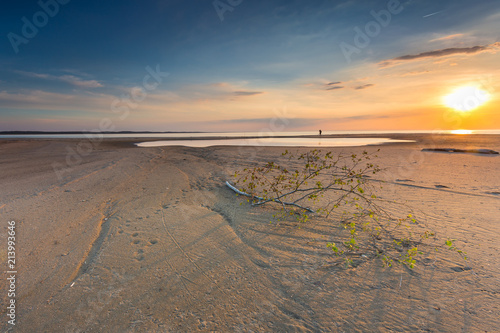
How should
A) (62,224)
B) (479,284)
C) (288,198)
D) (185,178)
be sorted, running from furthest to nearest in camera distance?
(185,178), (288,198), (62,224), (479,284)

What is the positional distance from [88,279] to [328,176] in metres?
9.43

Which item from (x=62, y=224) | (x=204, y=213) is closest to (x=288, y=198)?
(x=204, y=213)

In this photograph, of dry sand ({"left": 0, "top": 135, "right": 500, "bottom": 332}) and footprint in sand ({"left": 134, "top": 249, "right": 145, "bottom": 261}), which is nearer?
dry sand ({"left": 0, "top": 135, "right": 500, "bottom": 332})

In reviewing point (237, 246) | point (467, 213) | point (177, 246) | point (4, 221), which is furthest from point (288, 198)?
point (4, 221)

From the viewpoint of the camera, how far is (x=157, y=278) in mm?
3531

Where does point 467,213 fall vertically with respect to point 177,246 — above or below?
above

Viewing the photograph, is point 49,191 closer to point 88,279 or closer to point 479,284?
point 88,279

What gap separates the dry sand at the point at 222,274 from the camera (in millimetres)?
2795

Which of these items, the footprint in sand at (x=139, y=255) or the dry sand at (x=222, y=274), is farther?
the footprint in sand at (x=139, y=255)

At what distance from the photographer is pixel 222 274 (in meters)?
3.64

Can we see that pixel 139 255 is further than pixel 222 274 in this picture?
Yes

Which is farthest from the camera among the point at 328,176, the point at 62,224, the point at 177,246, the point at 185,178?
the point at 328,176

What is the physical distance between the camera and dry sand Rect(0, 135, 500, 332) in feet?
9.17

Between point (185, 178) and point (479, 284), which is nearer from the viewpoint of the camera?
point (479, 284)
